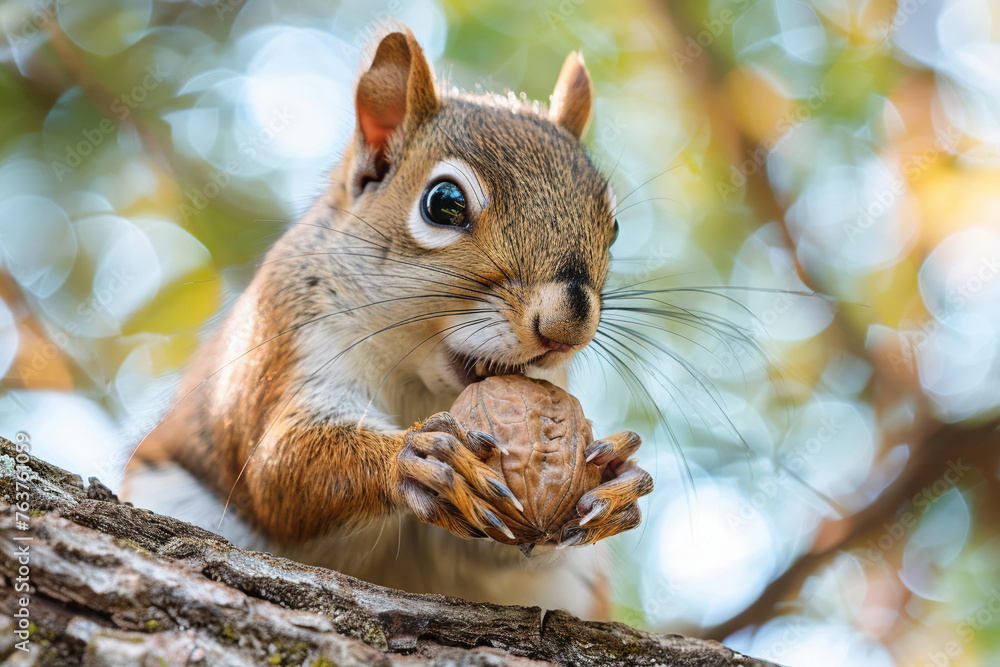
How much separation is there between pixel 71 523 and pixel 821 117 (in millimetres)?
2946

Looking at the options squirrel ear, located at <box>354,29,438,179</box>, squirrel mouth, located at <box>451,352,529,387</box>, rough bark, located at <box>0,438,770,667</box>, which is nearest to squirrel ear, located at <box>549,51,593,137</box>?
squirrel ear, located at <box>354,29,438,179</box>

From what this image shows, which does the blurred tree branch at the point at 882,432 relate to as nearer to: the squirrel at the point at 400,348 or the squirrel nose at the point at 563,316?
the squirrel at the point at 400,348

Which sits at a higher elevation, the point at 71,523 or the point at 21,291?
the point at 71,523

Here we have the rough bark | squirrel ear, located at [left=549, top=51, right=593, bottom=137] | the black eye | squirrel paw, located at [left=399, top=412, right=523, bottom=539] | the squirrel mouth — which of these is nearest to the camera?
the rough bark

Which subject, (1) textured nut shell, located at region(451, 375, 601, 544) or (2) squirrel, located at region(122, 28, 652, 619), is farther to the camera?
(2) squirrel, located at region(122, 28, 652, 619)

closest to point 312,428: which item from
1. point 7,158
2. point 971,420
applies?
point 7,158

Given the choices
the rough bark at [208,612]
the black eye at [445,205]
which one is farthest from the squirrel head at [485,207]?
the rough bark at [208,612]

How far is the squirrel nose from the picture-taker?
4.52 feet

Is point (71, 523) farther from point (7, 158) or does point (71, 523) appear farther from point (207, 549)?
point (7, 158)

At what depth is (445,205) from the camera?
65.4 inches

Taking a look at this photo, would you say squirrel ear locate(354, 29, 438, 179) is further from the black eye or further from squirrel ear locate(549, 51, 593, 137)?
squirrel ear locate(549, 51, 593, 137)

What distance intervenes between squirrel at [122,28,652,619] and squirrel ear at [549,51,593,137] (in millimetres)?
238

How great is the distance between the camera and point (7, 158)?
2.60 meters

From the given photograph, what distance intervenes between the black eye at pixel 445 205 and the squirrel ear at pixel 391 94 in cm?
31
